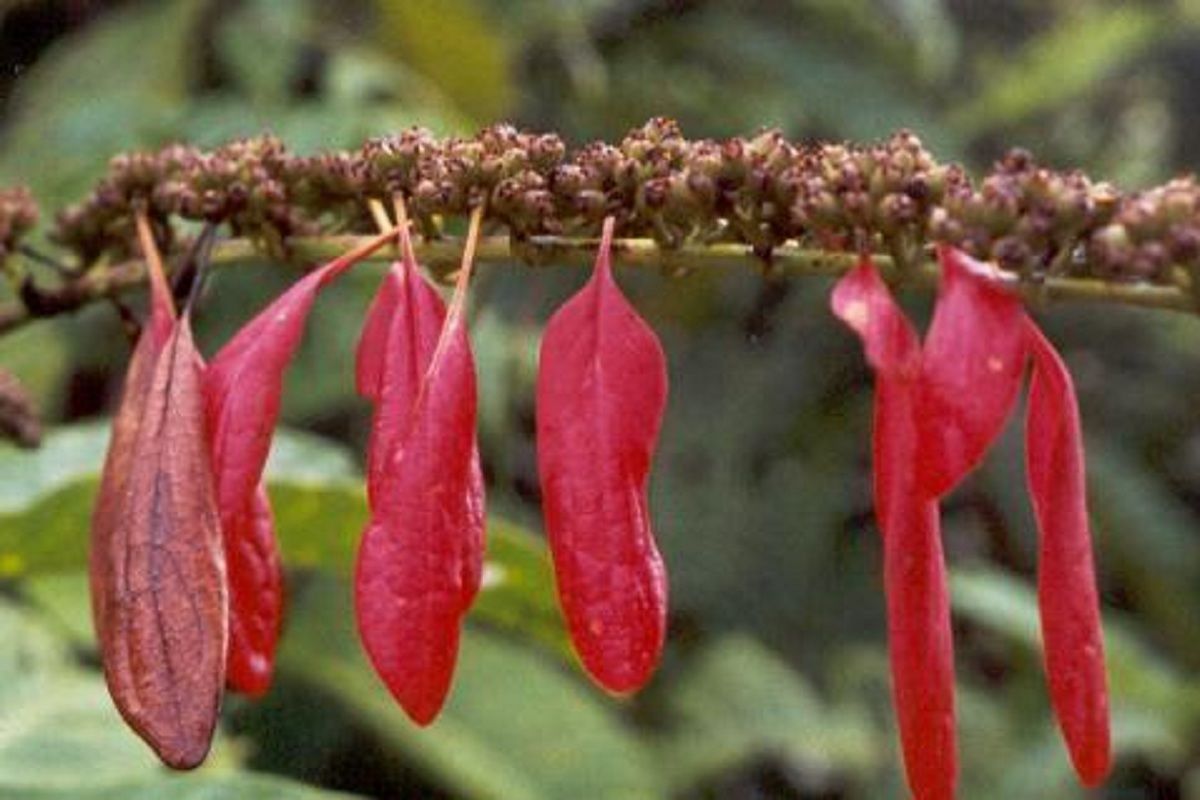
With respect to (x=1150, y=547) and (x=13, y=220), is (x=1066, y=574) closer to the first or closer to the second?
(x=13, y=220)

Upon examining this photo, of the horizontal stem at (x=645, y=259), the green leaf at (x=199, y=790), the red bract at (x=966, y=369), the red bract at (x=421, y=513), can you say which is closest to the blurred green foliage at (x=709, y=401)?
the green leaf at (x=199, y=790)

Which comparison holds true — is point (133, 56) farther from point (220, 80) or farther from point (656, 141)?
point (656, 141)

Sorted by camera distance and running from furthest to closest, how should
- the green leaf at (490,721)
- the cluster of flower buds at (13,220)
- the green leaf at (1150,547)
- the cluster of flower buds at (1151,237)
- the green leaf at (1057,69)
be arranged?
the green leaf at (1057,69) < the green leaf at (1150,547) < the green leaf at (490,721) < the cluster of flower buds at (13,220) < the cluster of flower buds at (1151,237)

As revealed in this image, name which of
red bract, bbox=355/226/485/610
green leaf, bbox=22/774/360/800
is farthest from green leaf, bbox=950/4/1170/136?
red bract, bbox=355/226/485/610

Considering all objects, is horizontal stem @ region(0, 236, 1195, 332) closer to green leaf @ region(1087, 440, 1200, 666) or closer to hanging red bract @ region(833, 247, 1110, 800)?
hanging red bract @ region(833, 247, 1110, 800)

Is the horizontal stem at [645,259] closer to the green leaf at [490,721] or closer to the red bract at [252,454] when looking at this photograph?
the red bract at [252,454]

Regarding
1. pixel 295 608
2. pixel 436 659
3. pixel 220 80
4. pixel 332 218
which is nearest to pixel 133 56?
pixel 220 80
